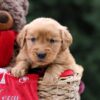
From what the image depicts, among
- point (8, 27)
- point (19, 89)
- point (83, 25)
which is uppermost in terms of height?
point (8, 27)

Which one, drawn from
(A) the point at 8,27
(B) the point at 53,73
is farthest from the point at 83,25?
(B) the point at 53,73

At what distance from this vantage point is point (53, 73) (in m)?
3.00

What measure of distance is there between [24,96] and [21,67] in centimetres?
12

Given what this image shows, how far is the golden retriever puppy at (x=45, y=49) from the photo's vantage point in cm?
295

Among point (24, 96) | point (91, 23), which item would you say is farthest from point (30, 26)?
point (91, 23)

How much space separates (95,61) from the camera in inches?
272

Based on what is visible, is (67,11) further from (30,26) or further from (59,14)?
(30,26)

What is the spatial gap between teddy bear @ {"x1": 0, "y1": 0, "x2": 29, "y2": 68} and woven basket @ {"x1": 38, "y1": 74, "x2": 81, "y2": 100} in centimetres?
20

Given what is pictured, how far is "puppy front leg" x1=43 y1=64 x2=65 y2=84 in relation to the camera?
2.97 m

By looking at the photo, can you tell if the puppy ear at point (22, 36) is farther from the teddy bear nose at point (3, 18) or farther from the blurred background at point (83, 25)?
the blurred background at point (83, 25)

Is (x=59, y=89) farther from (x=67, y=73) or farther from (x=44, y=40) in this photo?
(x=44, y=40)

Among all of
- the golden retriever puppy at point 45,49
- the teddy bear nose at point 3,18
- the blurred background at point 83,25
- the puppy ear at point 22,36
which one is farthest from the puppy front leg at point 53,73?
the blurred background at point 83,25

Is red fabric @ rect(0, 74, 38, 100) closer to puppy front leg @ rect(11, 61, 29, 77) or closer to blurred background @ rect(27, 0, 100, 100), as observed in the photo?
puppy front leg @ rect(11, 61, 29, 77)

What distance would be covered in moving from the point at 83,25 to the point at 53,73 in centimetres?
406
